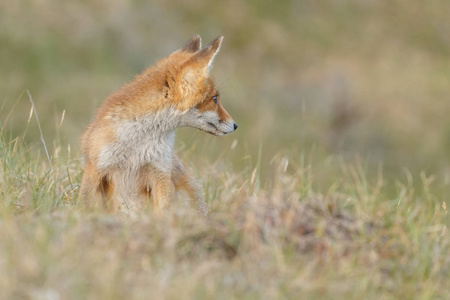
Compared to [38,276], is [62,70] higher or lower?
lower

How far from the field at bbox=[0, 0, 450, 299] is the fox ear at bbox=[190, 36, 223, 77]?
120 cm

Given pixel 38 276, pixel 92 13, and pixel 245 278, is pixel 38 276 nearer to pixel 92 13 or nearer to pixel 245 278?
pixel 245 278

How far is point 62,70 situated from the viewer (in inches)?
722

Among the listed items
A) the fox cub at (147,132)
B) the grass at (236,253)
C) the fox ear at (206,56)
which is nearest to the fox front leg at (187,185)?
the fox cub at (147,132)

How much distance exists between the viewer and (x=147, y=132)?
6.97m

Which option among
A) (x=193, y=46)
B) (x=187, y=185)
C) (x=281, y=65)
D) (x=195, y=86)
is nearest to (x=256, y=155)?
(x=281, y=65)

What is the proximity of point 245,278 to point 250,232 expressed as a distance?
41 centimetres

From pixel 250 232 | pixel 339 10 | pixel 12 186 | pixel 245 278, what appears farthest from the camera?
pixel 339 10

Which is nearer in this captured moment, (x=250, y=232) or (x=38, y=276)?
(x=38, y=276)

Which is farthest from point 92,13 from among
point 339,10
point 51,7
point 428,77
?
point 428,77

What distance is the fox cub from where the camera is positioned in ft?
22.4

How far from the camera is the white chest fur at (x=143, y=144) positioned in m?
6.80

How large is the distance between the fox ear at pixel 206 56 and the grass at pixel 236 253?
1.84m

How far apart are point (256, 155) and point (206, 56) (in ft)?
30.7
